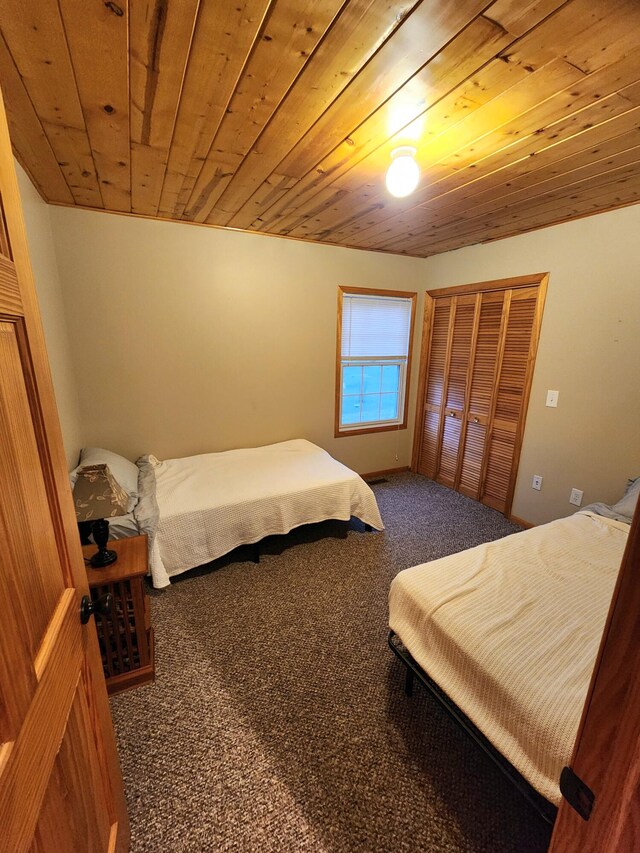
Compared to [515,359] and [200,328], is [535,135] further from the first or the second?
[200,328]

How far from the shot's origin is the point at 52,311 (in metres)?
2.22

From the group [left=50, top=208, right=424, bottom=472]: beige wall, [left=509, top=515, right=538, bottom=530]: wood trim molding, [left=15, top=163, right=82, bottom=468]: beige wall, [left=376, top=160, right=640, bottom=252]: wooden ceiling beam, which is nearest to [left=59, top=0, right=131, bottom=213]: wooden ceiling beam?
[left=15, top=163, right=82, bottom=468]: beige wall

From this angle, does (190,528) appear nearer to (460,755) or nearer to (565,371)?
(460,755)

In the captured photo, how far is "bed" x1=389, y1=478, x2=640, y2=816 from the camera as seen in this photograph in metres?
1.04

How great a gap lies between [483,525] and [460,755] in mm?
1969

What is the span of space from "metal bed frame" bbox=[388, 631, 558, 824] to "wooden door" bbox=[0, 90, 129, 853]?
1.11 metres

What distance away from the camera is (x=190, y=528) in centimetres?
226

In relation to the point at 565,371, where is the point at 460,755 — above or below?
below

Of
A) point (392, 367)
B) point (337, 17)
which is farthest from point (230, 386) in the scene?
point (337, 17)

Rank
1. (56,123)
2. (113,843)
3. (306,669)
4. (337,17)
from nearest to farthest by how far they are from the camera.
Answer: (113,843) < (337,17) < (56,123) < (306,669)

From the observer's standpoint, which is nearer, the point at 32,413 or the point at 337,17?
the point at 32,413

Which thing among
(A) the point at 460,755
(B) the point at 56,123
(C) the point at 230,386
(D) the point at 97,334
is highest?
(B) the point at 56,123

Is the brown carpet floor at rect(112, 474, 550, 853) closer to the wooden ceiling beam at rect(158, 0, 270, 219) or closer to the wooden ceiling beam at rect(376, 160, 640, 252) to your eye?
the wooden ceiling beam at rect(158, 0, 270, 219)

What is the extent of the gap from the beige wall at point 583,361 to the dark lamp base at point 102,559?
312cm
